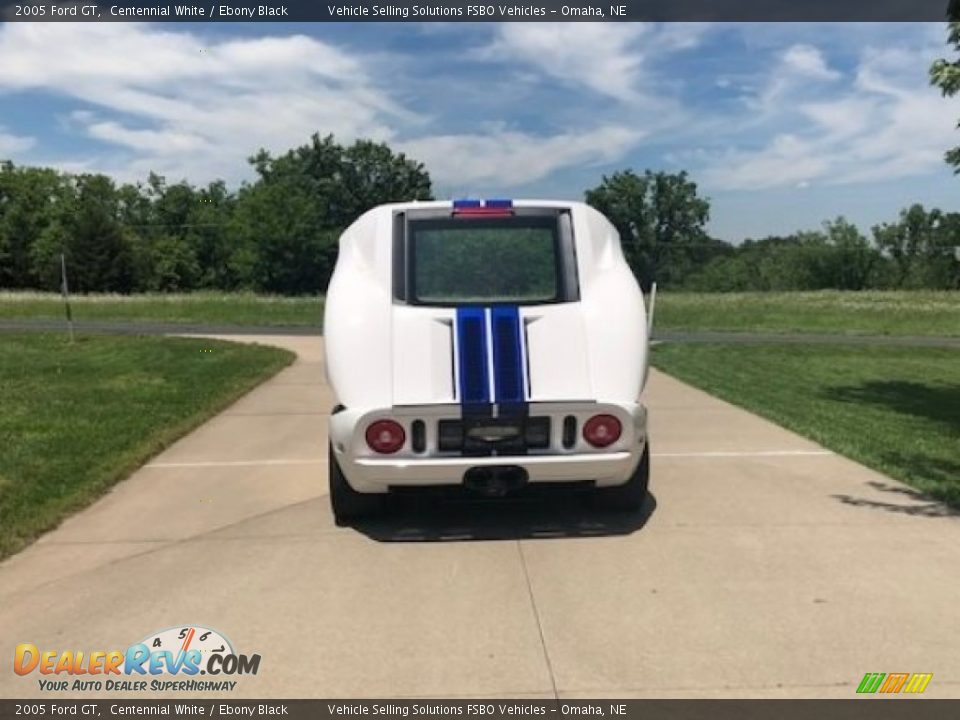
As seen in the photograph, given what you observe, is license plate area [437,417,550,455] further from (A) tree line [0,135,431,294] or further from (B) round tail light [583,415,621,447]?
(A) tree line [0,135,431,294]

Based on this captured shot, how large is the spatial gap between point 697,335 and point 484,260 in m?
20.6

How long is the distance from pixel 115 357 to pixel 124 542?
452 inches

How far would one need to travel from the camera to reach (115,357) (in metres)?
15.3

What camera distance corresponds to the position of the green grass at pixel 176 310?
3212 cm

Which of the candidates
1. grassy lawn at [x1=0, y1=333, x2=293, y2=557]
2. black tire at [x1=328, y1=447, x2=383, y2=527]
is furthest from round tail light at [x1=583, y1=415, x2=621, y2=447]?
grassy lawn at [x1=0, y1=333, x2=293, y2=557]

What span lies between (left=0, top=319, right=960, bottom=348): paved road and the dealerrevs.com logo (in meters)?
19.2

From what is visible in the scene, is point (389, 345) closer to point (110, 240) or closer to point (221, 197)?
point (110, 240)

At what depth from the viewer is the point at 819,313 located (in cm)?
3434

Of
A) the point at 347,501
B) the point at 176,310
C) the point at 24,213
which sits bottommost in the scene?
the point at 347,501

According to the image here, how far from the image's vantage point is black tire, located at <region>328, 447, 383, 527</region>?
5012 mm

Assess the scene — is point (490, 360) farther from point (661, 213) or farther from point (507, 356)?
point (661, 213)
